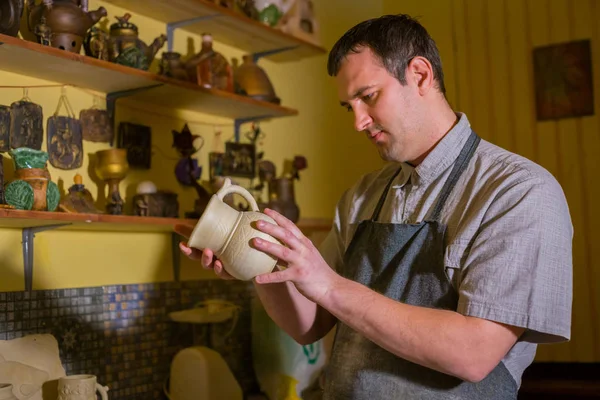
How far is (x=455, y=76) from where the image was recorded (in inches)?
135

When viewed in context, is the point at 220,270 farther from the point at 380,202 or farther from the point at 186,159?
the point at 186,159

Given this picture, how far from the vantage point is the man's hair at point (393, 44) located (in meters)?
1.54

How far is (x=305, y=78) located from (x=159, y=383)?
1.59m

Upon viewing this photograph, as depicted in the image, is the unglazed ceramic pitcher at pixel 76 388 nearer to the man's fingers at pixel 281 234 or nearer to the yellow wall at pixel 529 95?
the man's fingers at pixel 281 234

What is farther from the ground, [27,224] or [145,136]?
[145,136]

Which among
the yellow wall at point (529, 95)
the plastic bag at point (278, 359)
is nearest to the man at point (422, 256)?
the plastic bag at point (278, 359)

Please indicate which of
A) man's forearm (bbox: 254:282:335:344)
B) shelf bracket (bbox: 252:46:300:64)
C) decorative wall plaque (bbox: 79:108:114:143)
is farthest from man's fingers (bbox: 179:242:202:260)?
shelf bracket (bbox: 252:46:300:64)

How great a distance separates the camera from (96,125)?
7.38ft

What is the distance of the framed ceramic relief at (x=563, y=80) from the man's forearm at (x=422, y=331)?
2.18m

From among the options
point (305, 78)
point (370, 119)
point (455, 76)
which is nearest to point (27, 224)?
point (370, 119)

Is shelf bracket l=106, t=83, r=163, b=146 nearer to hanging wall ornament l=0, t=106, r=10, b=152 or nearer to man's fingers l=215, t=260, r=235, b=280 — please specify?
hanging wall ornament l=0, t=106, r=10, b=152

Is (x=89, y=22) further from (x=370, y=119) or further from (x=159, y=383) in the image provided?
(x=159, y=383)

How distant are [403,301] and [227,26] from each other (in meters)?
1.58

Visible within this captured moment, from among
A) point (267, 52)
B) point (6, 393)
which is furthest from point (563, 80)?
point (6, 393)
